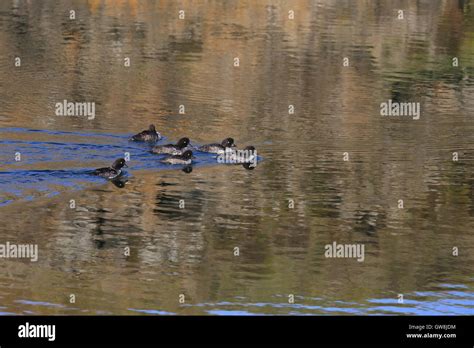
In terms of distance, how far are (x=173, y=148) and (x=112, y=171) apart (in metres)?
2.21

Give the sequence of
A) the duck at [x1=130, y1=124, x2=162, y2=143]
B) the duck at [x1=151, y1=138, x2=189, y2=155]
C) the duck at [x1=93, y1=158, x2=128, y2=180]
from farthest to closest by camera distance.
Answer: the duck at [x1=130, y1=124, x2=162, y2=143] → the duck at [x1=151, y1=138, x2=189, y2=155] → the duck at [x1=93, y1=158, x2=128, y2=180]

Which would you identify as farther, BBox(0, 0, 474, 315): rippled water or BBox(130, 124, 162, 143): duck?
BBox(130, 124, 162, 143): duck

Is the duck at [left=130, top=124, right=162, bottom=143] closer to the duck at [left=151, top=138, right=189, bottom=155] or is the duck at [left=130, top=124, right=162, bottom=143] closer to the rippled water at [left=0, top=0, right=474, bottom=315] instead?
the rippled water at [left=0, top=0, right=474, bottom=315]

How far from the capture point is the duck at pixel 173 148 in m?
27.9

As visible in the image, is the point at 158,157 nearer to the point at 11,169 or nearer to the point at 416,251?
the point at 11,169

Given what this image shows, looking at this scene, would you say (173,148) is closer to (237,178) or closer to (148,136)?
(148,136)

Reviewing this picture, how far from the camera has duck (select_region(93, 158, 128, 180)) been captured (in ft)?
86.0

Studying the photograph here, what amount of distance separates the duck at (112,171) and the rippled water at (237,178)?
0.98 ft

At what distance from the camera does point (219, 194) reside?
2552 cm

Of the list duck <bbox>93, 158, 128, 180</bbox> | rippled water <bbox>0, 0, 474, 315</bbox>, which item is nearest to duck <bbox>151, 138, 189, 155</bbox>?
rippled water <bbox>0, 0, 474, 315</bbox>

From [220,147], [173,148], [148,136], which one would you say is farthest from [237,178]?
[148,136]

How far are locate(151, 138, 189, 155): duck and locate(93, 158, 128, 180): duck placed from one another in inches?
67.6

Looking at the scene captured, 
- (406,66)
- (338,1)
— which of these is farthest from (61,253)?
(338,1)
